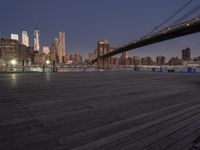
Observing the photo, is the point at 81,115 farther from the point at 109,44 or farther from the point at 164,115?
the point at 109,44

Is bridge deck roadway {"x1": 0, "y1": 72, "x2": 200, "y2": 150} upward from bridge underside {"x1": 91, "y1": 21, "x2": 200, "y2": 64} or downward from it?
downward

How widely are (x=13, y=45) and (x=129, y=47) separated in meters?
110

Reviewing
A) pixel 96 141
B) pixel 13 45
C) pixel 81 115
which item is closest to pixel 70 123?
pixel 81 115

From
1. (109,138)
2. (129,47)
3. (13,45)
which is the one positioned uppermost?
(13,45)

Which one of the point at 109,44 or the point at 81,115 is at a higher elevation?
the point at 109,44

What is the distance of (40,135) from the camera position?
2371 mm

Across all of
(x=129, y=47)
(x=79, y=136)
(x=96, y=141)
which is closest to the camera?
(x=96, y=141)

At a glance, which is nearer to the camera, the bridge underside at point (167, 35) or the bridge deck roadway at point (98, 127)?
the bridge deck roadway at point (98, 127)

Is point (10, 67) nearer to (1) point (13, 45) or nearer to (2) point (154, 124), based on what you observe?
(2) point (154, 124)

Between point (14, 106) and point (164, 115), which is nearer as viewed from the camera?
point (164, 115)

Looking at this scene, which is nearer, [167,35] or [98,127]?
[98,127]

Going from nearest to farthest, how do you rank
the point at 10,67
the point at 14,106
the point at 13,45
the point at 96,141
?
the point at 96,141 → the point at 14,106 → the point at 10,67 → the point at 13,45

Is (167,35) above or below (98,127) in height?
above

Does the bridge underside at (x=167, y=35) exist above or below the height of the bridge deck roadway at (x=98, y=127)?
above
